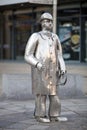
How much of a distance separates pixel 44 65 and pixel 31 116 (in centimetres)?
146

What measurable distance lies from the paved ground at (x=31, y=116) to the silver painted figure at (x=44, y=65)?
32 cm

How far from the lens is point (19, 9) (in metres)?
28.6

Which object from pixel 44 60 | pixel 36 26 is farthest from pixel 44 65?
pixel 36 26

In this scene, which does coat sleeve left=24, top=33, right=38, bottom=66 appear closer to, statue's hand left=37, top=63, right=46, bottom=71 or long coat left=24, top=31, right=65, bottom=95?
long coat left=24, top=31, right=65, bottom=95

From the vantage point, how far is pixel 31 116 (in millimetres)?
9219

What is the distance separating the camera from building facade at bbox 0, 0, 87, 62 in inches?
973

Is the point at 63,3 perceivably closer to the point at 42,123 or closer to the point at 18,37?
the point at 18,37

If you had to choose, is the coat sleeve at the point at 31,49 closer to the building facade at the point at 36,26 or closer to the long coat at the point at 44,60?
the long coat at the point at 44,60

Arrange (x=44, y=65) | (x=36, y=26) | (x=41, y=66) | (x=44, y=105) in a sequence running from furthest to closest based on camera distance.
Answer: (x=36, y=26)
(x=44, y=105)
(x=44, y=65)
(x=41, y=66)

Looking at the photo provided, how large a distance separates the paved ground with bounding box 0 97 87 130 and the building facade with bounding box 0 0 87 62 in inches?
506

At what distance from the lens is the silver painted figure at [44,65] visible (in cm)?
823

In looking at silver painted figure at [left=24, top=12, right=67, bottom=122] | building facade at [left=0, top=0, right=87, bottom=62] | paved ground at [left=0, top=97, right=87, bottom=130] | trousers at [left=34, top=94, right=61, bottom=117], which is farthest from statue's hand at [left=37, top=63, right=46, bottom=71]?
building facade at [left=0, top=0, right=87, bottom=62]

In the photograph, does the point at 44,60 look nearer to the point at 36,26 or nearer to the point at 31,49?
the point at 31,49

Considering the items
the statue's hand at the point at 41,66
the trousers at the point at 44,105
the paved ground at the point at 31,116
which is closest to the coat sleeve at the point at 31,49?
the statue's hand at the point at 41,66
